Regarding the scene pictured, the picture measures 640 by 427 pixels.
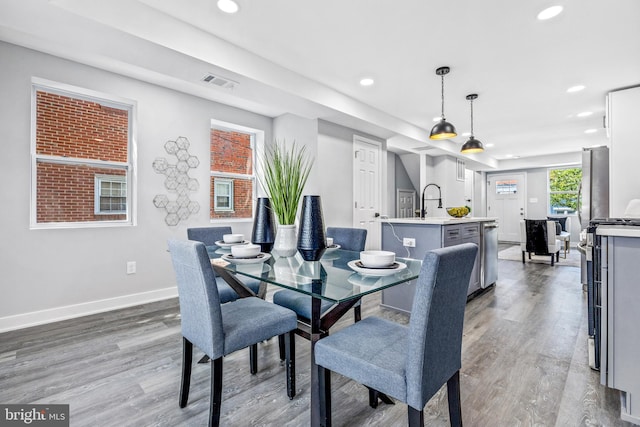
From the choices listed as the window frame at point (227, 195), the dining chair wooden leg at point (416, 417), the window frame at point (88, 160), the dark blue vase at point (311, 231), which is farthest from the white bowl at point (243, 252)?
the window frame at point (227, 195)

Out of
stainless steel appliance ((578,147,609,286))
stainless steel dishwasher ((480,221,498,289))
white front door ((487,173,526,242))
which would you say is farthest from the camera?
white front door ((487,173,526,242))

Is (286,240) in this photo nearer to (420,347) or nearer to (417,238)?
(420,347)

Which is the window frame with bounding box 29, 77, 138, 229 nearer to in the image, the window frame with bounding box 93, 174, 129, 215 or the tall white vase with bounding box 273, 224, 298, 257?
the window frame with bounding box 93, 174, 129, 215

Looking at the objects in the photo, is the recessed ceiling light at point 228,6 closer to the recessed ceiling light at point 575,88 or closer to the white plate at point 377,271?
the white plate at point 377,271

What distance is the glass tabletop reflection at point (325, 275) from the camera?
1.25m

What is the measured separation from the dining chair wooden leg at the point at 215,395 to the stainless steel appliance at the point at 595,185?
4687 millimetres

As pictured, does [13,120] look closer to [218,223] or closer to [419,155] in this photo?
[218,223]

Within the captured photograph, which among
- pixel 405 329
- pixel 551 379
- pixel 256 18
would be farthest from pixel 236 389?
pixel 256 18

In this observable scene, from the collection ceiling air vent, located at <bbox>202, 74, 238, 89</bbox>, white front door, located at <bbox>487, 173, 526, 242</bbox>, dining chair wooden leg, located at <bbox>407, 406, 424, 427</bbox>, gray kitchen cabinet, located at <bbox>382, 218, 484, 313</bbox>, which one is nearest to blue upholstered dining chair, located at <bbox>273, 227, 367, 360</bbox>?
dining chair wooden leg, located at <bbox>407, 406, 424, 427</bbox>

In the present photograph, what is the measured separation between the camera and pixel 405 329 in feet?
4.84

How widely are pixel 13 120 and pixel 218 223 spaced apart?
2.24 m

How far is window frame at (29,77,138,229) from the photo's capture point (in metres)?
2.86

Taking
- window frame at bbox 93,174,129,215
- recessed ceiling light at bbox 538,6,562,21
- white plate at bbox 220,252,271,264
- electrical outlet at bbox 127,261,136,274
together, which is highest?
recessed ceiling light at bbox 538,6,562,21

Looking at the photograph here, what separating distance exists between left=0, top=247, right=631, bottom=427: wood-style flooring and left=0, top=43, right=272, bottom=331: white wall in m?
0.29
